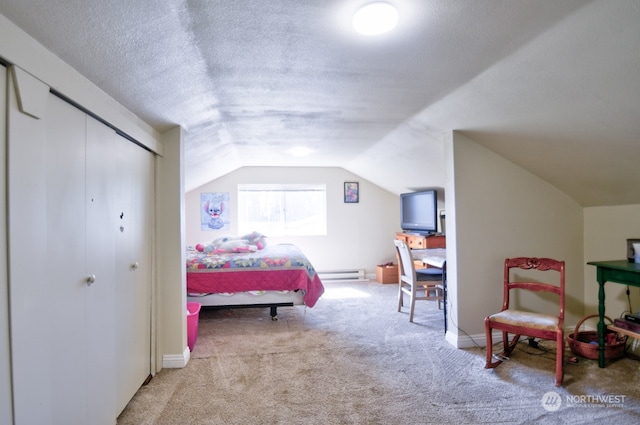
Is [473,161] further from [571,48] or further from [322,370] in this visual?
[322,370]

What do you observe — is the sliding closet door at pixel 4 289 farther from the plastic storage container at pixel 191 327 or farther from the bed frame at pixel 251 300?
the bed frame at pixel 251 300

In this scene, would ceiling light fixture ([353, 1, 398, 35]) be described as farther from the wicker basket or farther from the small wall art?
the small wall art

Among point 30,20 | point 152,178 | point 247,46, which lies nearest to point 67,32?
point 30,20

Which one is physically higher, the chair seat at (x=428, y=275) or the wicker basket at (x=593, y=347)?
the chair seat at (x=428, y=275)

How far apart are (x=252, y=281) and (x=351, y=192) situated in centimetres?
305

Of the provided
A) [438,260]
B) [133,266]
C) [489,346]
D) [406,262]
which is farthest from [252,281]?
[489,346]

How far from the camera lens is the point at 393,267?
5789 millimetres

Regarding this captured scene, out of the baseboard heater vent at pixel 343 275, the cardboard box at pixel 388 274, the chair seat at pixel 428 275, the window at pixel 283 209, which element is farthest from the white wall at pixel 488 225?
the window at pixel 283 209

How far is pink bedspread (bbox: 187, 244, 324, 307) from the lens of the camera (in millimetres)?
3646

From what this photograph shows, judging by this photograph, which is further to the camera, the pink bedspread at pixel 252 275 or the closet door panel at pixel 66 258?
the pink bedspread at pixel 252 275

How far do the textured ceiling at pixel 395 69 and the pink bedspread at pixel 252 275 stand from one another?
133 cm

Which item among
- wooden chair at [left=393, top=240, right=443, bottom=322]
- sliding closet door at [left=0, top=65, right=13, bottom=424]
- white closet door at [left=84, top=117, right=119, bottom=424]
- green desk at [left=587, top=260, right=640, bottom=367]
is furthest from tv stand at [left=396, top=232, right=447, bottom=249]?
sliding closet door at [left=0, top=65, right=13, bottom=424]

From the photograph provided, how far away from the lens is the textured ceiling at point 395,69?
1390 millimetres

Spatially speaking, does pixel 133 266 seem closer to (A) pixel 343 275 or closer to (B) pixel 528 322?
(B) pixel 528 322
